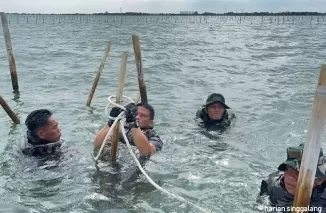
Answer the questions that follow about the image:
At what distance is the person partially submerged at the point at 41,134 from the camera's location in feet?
24.9

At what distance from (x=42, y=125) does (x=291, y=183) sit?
4261 mm

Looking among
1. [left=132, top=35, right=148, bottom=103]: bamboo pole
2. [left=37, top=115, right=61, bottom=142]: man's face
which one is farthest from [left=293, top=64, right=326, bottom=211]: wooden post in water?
[left=132, top=35, right=148, bottom=103]: bamboo pole

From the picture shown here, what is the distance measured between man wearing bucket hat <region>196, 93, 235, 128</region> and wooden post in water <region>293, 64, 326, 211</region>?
6.00 m

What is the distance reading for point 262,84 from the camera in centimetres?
1952

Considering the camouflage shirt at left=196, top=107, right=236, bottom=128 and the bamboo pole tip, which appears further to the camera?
the camouflage shirt at left=196, top=107, right=236, bottom=128

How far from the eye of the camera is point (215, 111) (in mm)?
10789

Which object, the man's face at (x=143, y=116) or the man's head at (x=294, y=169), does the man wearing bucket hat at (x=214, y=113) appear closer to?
the man's face at (x=143, y=116)

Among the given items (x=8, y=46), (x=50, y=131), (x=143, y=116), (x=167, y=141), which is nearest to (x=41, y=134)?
(x=50, y=131)

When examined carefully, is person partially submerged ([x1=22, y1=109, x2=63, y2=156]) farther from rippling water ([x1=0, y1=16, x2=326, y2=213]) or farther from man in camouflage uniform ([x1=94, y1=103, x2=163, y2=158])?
man in camouflage uniform ([x1=94, y1=103, x2=163, y2=158])

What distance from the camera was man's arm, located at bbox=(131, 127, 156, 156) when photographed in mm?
7470

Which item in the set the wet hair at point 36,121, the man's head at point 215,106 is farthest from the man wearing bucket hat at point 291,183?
the man's head at point 215,106

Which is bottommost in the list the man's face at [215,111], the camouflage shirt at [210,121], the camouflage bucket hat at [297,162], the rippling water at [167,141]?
the rippling water at [167,141]

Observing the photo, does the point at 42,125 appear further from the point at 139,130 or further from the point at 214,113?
the point at 214,113

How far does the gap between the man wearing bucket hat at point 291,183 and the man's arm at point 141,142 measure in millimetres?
2320
